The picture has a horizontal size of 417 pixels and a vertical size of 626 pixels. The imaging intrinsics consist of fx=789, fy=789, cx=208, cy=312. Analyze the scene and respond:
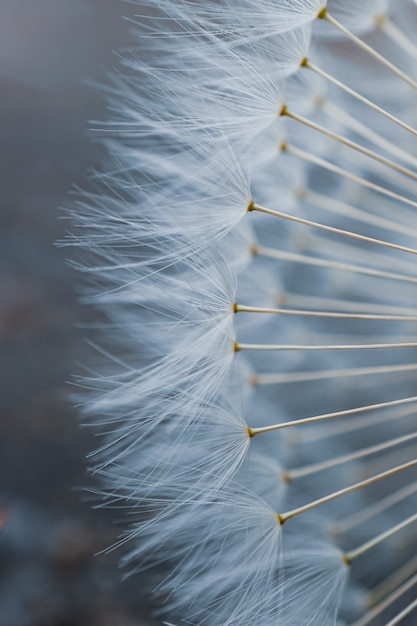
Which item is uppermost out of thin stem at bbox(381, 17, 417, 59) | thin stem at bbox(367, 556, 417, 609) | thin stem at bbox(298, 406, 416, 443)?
Answer: thin stem at bbox(381, 17, 417, 59)

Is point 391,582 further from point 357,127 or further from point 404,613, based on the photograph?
point 357,127

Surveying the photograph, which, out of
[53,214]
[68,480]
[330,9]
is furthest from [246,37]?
[68,480]

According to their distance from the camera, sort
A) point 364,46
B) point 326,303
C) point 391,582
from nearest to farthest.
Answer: point 364,46
point 391,582
point 326,303

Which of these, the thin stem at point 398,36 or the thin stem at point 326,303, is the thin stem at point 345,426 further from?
the thin stem at point 398,36

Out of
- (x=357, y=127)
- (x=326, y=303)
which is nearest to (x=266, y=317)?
(x=326, y=303)

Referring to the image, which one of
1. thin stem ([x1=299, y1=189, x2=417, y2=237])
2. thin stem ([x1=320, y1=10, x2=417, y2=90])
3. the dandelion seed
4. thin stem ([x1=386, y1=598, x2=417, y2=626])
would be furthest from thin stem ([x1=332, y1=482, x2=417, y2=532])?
thin stem ([x1=320, y1=10, x2=417, y2=90])

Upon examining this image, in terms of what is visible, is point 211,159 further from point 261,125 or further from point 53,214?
point 53,214

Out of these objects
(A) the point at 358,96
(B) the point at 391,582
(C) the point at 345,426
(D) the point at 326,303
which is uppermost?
(A) the point at 358,96

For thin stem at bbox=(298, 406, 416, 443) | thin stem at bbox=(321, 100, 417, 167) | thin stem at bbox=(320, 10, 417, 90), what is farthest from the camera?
thin stem at bbox=(298, 406, 416, 443)

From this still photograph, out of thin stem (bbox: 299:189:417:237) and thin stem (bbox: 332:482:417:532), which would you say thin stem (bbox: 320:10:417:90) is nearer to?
thin stem (bbox: 299:189:417:237)

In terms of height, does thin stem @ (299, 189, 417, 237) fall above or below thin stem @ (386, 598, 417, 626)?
above
